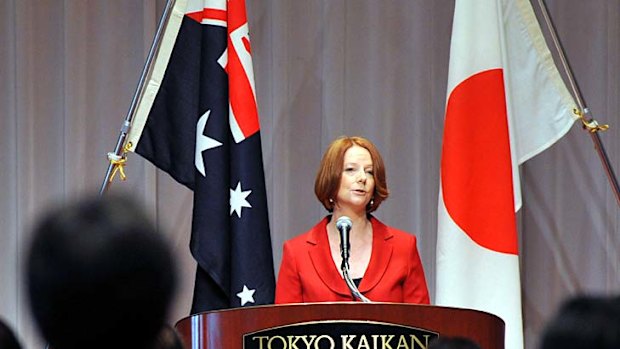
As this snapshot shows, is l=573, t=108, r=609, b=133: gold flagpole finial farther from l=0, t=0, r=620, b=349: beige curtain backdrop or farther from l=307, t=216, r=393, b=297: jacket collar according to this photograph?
l=307, t=216, r=393, b=297: jacket collar

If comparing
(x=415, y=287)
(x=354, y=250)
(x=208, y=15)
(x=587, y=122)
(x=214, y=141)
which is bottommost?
(x=415, y=287)

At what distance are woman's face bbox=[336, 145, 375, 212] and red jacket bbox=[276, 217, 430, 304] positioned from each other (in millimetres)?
123

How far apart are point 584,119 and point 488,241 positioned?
2.18 ft

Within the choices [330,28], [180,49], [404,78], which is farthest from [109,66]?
[404,78]

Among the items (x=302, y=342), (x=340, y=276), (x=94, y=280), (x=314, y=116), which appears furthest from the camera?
(x=314, y=116)

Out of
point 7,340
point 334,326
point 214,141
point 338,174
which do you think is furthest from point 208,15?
point 7,340

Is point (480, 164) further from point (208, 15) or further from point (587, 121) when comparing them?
point (208, 15)

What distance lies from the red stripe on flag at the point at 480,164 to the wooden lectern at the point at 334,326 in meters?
1.77

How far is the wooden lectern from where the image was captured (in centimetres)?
290

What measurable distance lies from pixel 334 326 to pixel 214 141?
211cm

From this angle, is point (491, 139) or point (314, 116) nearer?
point (491, 139)

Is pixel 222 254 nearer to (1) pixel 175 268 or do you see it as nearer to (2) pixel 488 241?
(2) pixel 488 241

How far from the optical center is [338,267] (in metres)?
4.07

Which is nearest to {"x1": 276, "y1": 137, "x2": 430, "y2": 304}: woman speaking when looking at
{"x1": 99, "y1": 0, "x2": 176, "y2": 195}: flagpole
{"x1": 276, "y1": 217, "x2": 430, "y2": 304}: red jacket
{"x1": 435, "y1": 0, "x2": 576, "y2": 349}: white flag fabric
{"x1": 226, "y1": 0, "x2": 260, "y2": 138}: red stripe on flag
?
{"x1": 276, "y1": 217, "x2": 430, "y2": 304}: red jacket
